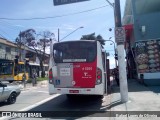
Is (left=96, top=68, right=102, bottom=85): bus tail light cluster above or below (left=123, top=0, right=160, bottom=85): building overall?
below

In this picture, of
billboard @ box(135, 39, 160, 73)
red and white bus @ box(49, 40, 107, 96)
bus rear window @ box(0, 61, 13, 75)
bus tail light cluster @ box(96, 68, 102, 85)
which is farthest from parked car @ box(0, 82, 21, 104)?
bus rear window @ box(0, 61, 13, 75)

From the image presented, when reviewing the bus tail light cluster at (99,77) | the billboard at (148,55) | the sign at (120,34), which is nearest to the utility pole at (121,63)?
the sign at (120,34)

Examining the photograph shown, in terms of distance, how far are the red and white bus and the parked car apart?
2.63 meters

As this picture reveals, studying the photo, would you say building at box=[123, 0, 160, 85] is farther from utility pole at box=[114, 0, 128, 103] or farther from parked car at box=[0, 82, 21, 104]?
parked car at box=[0, 82, 21, 104]

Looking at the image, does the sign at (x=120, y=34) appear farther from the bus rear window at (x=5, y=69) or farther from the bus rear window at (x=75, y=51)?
the bus rear window at (x=5, y=69)

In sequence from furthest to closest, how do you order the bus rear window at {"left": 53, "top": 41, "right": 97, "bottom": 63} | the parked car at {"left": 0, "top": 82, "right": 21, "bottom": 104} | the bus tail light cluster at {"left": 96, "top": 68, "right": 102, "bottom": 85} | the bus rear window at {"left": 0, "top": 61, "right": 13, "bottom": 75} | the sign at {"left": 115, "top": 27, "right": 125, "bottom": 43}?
the bus rear window at {"left": 0, "top": 61, "right": 13, "bottom": 75} → the parked car at {"left": 0, "top": 82, "right": 21, "bottom": 104} → the sign at {"left": 115, "top": 27, "right": 125, "bottom": 43} → the bus rear window at {"left": 53, "top": 41, "right": 97, "bottom": 63} → the bus tail light cluster at {"left": 96, "top": 68, "right": 102, "bottom": 85}

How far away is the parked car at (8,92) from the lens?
12602 millimetres

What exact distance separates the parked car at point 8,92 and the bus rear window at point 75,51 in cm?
311

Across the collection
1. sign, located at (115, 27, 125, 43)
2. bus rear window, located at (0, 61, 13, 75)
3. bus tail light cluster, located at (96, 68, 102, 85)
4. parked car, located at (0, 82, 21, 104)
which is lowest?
parked car, located at (0, 82, 21, 104)

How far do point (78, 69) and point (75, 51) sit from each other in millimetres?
854

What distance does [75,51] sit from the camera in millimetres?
11562

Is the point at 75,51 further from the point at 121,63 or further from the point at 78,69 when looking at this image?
the point at 121,63

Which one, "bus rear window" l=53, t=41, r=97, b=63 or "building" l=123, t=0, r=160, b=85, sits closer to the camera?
"bus rear window" l=53, t=41, r=97, b=63

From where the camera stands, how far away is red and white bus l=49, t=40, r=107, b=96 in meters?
11.1
